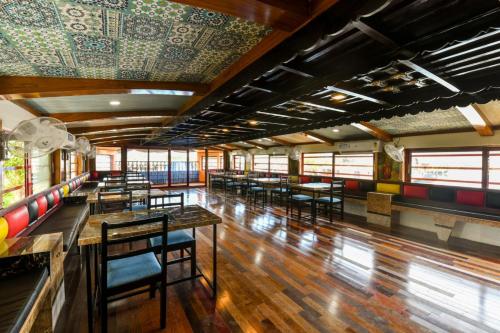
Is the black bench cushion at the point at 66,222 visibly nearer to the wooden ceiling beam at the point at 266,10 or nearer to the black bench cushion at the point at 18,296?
the black bench cushion at the point at 18,296

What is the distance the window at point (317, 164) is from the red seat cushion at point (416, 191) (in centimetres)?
240

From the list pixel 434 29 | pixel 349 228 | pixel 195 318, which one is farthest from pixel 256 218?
pixel 434 29

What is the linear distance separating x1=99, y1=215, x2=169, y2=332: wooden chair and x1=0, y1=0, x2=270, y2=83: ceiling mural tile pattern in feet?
4.40

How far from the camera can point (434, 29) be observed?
1.37 m

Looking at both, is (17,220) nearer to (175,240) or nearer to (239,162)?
(175,240)

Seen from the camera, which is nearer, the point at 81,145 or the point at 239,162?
the point at 81,145

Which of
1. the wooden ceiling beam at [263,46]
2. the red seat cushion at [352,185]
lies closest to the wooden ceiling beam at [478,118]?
the red seat cushion at [352,185]

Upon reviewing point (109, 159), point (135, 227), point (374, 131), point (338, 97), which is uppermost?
point (338, 97)

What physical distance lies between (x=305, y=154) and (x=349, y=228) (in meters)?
3.96

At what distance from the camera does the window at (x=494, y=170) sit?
427 centimetres

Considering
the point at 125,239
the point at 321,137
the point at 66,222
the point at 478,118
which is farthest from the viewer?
the point at 321,137

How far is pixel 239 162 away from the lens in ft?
41.8

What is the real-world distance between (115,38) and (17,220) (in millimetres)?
2348

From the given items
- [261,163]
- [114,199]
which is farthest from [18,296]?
[261,163]
